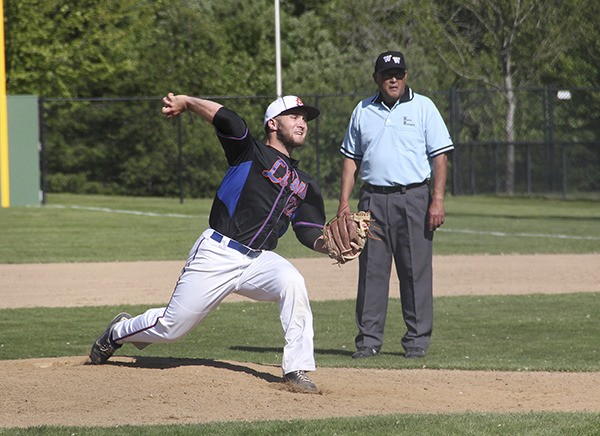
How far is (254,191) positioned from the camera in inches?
271

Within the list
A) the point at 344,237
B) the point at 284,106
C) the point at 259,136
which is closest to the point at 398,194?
the point at 344,237

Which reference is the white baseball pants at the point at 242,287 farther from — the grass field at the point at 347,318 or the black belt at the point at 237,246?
the grass field at the point at 347,318

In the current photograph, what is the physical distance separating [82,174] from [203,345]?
69.3ft

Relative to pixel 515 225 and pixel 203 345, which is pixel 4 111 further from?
pixel 203 345

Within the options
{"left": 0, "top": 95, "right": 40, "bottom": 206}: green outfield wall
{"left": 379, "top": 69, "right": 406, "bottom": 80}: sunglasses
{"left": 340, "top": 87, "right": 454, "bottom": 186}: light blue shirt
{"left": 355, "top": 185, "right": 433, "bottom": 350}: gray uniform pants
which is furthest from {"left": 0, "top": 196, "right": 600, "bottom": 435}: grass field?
{"left": 379, "top": 69, "right": 406, "bottom": 80}: sunglasses

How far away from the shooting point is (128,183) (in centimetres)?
2994

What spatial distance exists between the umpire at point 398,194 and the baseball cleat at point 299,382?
1.96 metres

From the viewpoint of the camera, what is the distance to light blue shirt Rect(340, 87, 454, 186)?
880cm

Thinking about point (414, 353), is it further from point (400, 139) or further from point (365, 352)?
point (400, 139)

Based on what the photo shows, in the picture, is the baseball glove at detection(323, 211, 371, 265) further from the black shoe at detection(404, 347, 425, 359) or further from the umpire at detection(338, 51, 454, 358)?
the black shoe at detection(404, 347, 425, 359)

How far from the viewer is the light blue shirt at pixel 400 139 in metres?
8.80

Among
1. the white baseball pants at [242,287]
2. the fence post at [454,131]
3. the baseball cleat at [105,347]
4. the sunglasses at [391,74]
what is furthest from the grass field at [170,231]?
the white baseball pants at [242,287]

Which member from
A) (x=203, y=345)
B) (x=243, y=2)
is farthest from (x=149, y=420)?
(x=243, y=2)

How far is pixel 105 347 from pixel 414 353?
2.47 metres
